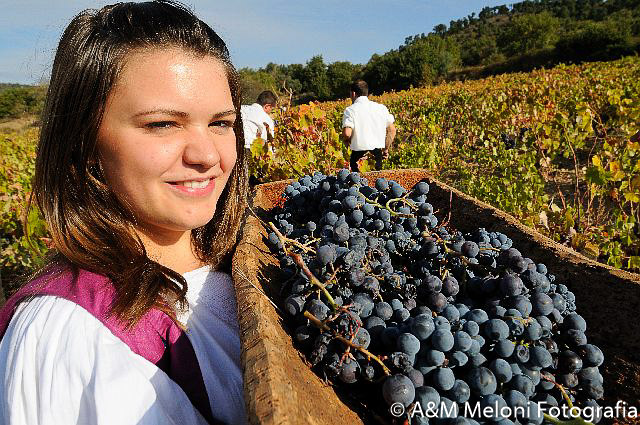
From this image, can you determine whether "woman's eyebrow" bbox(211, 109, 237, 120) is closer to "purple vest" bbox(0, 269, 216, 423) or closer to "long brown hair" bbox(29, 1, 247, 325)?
"long brown hair" bbox(29, 1, 247, 325)

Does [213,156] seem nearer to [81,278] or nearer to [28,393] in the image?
[81,278]

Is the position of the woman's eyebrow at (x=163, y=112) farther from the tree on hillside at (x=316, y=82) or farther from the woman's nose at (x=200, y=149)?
the tree on hillside at (x=316, y=82)

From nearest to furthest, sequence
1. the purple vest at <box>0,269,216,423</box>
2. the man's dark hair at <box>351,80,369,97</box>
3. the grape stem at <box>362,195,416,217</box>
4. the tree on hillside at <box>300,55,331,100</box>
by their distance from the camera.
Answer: the purple vest at <box>0,269,216,423</box> → the grape stem at <box>362,195,416,217</box> → the man's dark hair at <box>351,80,369,97</box> → the tree on hillside at <box>300,55,331,100</box>

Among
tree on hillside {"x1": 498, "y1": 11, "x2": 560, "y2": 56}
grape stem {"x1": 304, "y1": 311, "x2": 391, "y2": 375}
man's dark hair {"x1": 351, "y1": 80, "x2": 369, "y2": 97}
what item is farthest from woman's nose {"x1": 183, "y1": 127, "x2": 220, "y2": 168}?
tree on hillside {"x1": 498, "y1": 11, "x2": 560, "y2": 56}

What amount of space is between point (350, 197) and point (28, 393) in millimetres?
1135

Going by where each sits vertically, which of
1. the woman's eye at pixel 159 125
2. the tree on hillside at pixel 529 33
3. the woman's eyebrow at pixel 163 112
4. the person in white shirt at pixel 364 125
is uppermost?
the tree on hillside at pixel 529 33

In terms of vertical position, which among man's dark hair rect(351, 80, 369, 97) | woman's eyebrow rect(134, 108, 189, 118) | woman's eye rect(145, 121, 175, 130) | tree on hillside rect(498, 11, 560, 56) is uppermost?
tree on hillside rect(498, 11, 560, 56)

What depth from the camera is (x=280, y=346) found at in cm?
88

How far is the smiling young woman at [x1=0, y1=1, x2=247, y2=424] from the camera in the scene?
92cm

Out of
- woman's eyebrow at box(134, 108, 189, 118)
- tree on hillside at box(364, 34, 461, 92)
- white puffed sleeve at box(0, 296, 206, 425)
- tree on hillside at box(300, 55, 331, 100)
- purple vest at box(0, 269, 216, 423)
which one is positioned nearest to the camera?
white puffed sleeve at box(0, 296, 206, 425)

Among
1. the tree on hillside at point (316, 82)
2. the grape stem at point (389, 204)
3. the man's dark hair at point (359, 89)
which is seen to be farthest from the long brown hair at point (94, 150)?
the tree on hillside at point (316, 82)

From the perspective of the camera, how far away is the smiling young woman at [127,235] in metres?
0.92

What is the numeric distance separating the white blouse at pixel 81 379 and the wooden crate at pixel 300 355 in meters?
0.24

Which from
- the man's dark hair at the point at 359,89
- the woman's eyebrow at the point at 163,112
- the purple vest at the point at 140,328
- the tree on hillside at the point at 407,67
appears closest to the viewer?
the purple vest at the point at 140,328
